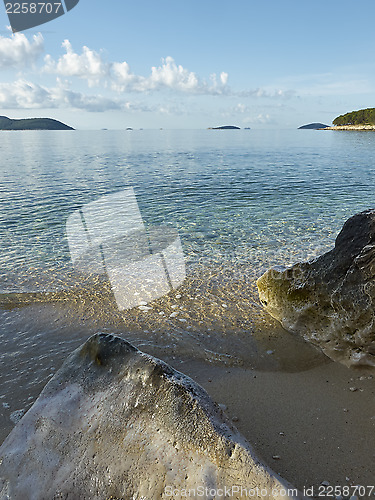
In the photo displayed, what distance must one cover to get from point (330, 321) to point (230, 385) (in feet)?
5.60

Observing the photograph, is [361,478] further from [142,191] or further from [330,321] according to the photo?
[142,191]

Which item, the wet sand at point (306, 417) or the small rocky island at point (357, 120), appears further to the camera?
the small rocky island at point (357, 120)

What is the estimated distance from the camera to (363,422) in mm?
3645

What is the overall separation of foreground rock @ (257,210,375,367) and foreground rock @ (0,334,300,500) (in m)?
2.64

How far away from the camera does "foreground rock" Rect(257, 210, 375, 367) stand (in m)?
4.69

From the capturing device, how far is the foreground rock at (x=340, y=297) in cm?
469

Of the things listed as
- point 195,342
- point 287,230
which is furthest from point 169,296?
point 287,230

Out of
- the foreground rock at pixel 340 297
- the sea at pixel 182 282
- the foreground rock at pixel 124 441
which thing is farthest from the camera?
the sea at pixel 182 282

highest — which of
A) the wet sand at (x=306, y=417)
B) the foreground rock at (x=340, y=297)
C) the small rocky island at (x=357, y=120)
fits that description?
the foreground rock at (x=340, y=297)

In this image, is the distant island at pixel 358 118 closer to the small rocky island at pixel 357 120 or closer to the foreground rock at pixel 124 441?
the small rocky island at pixel 357 120

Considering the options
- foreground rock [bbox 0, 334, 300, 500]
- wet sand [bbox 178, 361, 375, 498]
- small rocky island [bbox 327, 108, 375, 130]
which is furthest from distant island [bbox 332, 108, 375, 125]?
foreground rock [bbox 0, 334, 300, 500]

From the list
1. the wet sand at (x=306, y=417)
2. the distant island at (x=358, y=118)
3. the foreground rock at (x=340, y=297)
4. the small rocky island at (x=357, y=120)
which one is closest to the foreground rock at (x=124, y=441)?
the wet sand at (x=306, y=417)

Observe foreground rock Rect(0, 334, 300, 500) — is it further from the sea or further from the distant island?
the distant island

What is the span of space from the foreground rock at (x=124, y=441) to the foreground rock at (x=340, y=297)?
8.66 feet
